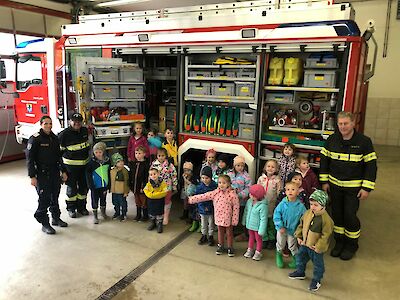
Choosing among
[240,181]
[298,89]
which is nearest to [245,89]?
[298,89]

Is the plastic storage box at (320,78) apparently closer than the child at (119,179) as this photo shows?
Yes

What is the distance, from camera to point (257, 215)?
3980 millimetres

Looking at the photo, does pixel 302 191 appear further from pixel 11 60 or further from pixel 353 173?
pixel 11 60

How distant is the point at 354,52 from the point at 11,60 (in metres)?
7.44

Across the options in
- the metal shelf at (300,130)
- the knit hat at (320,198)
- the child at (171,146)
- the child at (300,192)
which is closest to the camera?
the knit hat at (320,198)

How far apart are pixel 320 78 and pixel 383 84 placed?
24.6 ft

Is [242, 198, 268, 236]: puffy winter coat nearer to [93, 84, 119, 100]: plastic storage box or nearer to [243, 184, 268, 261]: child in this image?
[243, 184, 268, 261]: child

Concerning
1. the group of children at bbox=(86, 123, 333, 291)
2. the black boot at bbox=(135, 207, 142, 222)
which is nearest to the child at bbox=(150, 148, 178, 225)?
the group of children at bbox=(86, 123, 333, 291)

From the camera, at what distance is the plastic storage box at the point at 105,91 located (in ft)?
18.2

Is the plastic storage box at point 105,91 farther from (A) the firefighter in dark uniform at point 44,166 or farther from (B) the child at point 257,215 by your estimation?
(B) the child at point 257,215

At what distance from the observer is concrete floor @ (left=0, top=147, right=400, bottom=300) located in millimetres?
3467

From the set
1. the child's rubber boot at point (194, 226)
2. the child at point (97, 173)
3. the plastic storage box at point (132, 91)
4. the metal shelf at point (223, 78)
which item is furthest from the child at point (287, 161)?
the plastic storage box at point (132, 91)

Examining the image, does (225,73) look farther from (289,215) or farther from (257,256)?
(257,256)

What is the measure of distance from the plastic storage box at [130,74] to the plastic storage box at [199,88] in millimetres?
1037
